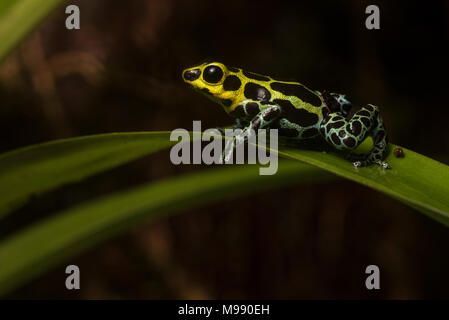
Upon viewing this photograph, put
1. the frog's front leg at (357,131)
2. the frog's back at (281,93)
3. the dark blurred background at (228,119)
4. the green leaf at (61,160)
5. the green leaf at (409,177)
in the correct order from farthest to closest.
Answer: the dark blurred background at (228,119)
the frog's back at (281,93)
the frog's front leg at (357,131)
the green leaf at (61,160)
the green leaf at (409,177)

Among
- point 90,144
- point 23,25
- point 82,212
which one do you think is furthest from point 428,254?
point 23,25

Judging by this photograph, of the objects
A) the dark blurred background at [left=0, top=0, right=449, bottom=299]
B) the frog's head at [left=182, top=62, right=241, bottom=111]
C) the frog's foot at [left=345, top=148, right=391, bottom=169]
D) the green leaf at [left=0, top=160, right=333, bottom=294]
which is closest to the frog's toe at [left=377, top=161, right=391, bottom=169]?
the frog's foot at [left=345, top=148, right=391, bottom=169]


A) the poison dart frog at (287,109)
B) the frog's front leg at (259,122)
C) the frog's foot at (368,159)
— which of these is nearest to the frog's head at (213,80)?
the poison dart frog at (287,109)

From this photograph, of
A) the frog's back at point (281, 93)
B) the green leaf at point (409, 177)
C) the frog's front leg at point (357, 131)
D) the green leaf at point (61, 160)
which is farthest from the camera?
the frog's back at point (281, 93)

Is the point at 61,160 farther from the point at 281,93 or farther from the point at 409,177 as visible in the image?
the point at 409,177

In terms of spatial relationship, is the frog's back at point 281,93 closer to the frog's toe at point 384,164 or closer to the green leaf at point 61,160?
the frog's toe at point 384,164

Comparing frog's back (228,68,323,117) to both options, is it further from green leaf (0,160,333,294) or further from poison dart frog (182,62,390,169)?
green leaf (0,160,333,294)

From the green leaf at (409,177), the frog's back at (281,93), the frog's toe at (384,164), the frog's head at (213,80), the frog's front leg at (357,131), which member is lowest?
the green leaf at (409,177)

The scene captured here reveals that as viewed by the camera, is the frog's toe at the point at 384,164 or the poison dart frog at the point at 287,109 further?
the poison dart frog at the point at 287,109
